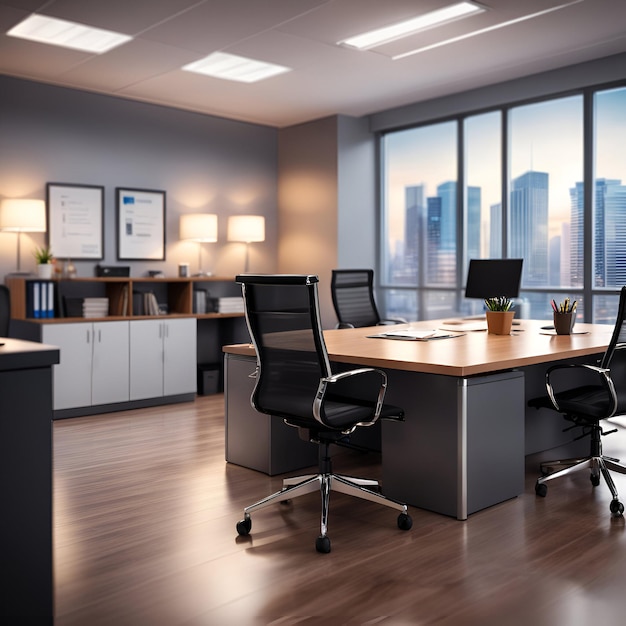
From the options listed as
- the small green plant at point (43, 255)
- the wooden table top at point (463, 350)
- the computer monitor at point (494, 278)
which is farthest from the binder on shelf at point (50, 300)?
the computer monitor at point (494, 278)

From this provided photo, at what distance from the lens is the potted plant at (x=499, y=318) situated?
4574 mm

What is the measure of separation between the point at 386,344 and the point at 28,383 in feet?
7.66

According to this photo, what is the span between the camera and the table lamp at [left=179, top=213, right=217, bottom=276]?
7.01 m

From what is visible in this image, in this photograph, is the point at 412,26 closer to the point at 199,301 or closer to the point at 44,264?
the point at 199,301

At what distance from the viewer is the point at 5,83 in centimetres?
612

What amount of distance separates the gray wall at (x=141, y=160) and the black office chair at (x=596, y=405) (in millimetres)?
4528

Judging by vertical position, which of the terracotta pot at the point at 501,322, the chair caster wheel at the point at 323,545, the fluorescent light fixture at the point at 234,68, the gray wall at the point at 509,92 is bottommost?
the chair caster wheel at the point at 323,545

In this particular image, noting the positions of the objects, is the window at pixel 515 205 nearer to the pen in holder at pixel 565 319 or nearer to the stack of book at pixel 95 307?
the pen in holder at pixel 565 319

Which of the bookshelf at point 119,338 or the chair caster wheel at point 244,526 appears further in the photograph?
the bookshelf at point 119,338

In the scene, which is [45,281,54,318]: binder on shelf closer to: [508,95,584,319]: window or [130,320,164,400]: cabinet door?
[130,320,164,400]: cabinet door

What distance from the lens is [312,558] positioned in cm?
284

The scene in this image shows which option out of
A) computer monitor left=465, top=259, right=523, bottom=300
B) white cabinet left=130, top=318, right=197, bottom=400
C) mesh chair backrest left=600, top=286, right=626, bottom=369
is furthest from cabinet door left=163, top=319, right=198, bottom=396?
mesh chair backrest left=600, top=286, right=626, bottom=369

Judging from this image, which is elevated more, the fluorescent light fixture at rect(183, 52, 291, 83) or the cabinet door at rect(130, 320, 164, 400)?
the fluorescent light fixture at rect(183, 52, 291, 83)

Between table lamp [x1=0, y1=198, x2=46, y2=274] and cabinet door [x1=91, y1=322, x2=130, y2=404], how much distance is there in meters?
0.98
